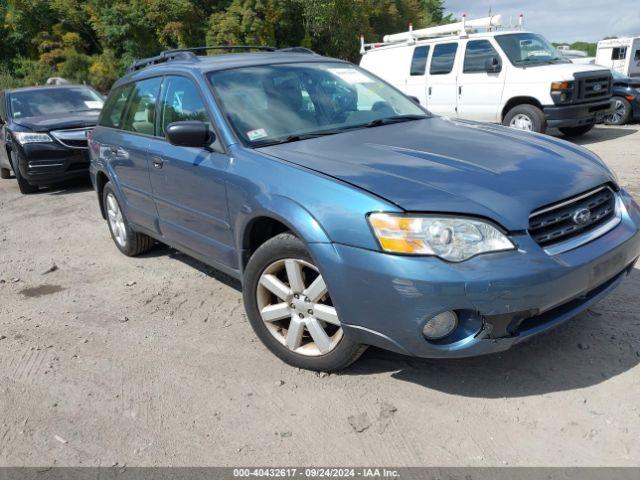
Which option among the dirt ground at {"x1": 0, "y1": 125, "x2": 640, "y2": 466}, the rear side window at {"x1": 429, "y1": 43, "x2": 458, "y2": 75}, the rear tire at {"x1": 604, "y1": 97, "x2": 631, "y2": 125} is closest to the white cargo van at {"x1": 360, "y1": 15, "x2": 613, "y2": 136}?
the rear side window at {"x1": 429, "y1": 43, "x2": 458, "y2": 75}

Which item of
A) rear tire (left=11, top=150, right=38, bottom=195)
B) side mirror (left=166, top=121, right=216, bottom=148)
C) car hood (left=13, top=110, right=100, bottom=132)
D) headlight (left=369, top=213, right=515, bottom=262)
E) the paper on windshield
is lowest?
rear tire (left=11, top=150, right=38, bottom=195)

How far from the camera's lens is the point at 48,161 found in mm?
8328

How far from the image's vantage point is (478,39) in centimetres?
996

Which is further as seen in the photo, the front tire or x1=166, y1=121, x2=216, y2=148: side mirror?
x1=166, y1=121, x2=216, y2=148: side mirror

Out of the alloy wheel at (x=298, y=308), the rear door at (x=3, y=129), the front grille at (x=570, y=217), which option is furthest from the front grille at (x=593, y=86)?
the rear door at (x=3, y=129)

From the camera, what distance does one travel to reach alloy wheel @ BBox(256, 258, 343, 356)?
9.34ft

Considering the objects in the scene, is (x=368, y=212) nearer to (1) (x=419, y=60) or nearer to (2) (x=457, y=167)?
(2) (x=457, y=167)

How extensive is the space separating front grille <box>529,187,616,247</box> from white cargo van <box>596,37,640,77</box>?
21794 millimetres

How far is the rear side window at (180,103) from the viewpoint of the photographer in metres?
3.66

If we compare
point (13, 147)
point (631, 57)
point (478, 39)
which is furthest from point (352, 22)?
point (13, 147)

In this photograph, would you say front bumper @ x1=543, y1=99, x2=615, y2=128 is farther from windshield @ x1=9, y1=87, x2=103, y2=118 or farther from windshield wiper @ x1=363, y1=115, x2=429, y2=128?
windshield @ x1=9, y1=87, x2=103, y2=118

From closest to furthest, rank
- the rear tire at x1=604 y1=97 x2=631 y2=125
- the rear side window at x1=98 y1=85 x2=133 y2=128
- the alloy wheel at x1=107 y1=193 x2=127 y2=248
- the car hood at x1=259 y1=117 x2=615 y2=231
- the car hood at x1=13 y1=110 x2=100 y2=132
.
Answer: the car hood at x1=259 y1=117 x2=615 y2=231 → the rear side window at x1=98 y1=85 x2=133 y2=128 → the alloy wheel at x1=107 y1=193 x2=127 y2=248 → the car hood at x1=13 y1=110 x2=100 y2=132 → the rear tire at x1=604 y1=97 x2=631 y2=125

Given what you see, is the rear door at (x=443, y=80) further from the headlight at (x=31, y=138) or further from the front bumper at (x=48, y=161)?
the headlight at (x=31, y=138)

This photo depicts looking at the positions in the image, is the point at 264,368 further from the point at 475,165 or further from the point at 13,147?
the point at 13,147
